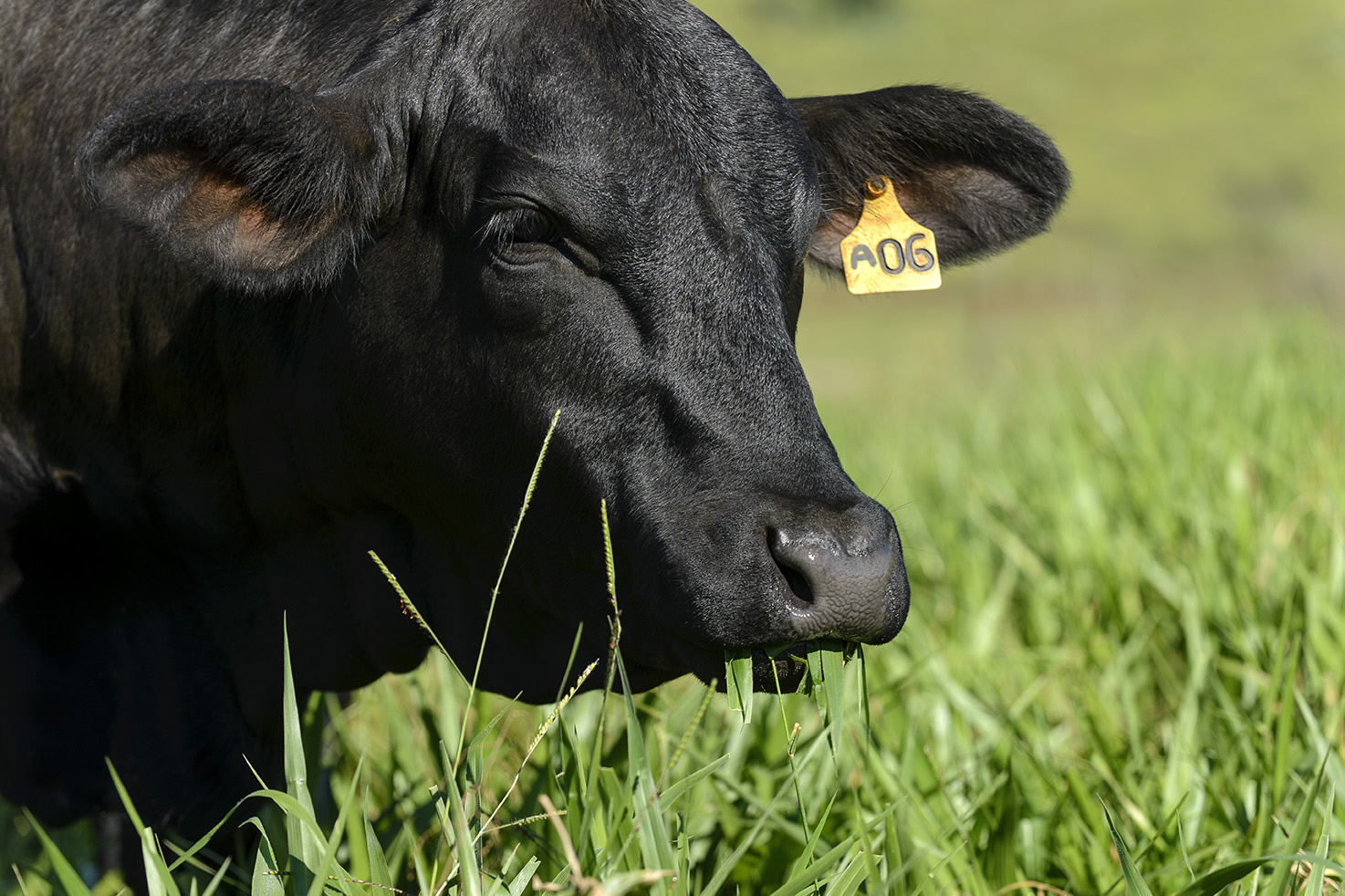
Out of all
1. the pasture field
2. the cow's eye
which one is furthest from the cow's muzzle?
the cow's eye

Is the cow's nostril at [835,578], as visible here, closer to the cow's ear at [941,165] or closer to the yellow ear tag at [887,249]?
the yellow ear tag at [887,249]

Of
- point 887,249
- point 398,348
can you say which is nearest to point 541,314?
point 398,348

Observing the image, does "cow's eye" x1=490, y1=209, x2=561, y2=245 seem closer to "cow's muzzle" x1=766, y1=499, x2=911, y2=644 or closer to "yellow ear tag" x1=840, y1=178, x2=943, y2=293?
"cow's muzzle" x1=766, y1=499, x2=911, y2=644

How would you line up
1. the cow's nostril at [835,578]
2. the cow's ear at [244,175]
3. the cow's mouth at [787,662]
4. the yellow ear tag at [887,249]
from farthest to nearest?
1. the yellow ear tag at [887,249]
2. the cow's ear at [244,175]
3. the cow's mouth at [787,662]
4. the cow's nostril at [835,578]

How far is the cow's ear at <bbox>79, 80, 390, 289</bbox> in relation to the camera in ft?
6.17

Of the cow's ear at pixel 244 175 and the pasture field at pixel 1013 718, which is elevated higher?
the cow's ear at pixel 244 175

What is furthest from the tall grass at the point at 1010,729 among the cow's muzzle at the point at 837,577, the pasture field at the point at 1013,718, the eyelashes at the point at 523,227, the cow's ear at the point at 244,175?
the cow's ear at the point at 244,175

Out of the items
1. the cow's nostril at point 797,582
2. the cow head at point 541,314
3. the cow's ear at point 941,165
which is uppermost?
the cow's ear at point 941,165

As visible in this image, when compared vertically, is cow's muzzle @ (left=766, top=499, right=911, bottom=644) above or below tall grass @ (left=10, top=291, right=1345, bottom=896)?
above

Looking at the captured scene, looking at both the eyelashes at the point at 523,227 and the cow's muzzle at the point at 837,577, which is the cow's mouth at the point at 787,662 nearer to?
the cow's muzzle at the point at 837,577

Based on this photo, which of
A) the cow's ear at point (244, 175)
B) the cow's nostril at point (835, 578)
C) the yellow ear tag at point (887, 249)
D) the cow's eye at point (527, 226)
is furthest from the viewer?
the yellow ear tag at point (887, 249)

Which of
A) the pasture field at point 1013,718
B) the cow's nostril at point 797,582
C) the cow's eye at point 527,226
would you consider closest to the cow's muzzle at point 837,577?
the cow's nostril at point 797,582

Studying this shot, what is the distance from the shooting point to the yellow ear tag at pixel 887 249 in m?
2.52

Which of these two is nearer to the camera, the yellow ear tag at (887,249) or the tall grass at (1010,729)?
the tall grass at (1010,729)
